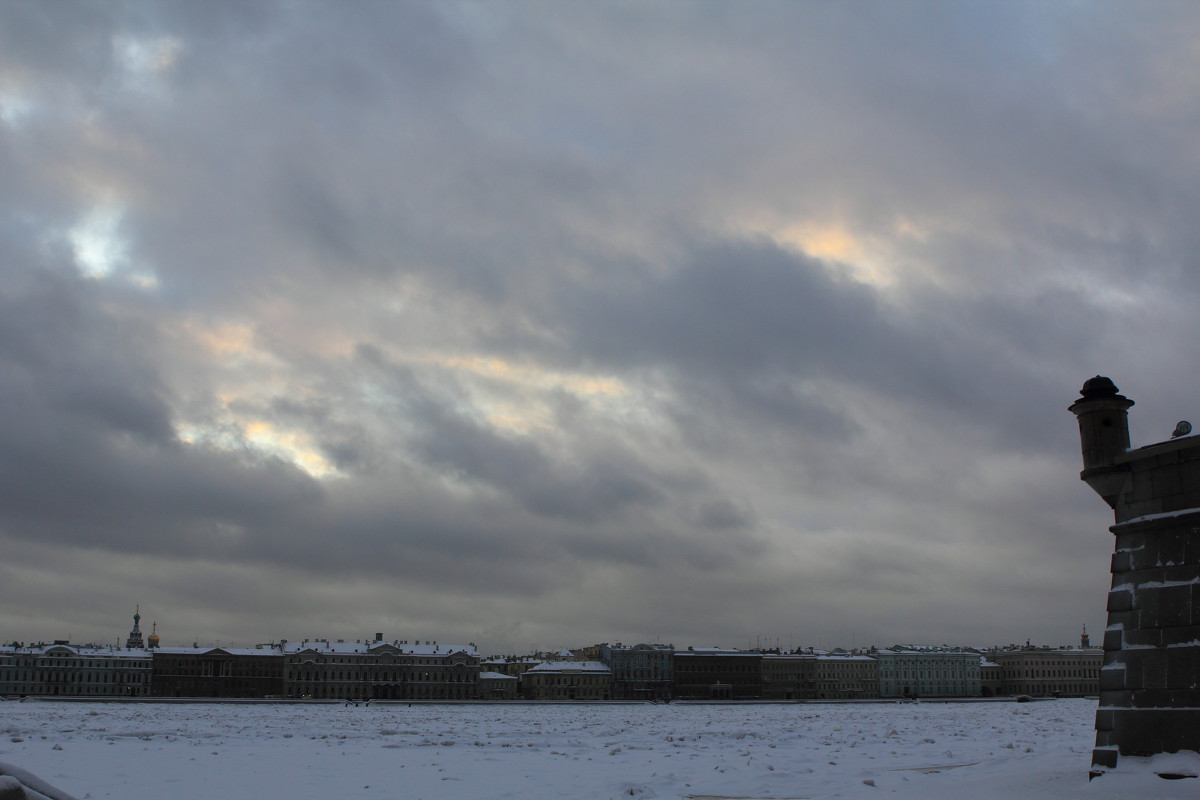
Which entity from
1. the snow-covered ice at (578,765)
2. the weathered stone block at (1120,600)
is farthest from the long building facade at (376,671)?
the weathered stone block at (1120,600)

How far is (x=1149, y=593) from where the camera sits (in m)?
13.9

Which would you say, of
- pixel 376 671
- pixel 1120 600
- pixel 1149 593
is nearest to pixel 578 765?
pixel 1120 600

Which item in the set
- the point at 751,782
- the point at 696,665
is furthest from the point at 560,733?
the point at 696,665

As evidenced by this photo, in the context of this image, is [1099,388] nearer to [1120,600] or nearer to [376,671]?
[1120,600]

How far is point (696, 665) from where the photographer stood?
167625mm

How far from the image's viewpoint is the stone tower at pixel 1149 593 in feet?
43.4

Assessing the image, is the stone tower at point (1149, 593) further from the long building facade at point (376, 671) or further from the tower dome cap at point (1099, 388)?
the long building facade at point (376, 671)

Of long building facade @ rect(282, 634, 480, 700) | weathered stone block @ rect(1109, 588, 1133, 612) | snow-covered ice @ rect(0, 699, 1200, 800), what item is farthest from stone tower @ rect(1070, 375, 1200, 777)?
long building facade @ rect(282, 634, 480, 700)

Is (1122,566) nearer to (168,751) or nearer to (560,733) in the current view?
(168,751)

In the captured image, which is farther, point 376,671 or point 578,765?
point 376,671

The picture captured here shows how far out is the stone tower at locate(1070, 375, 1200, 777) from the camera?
13227mm

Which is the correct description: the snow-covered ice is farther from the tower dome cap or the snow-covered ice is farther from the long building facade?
the long building facade

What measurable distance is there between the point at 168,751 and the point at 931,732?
2923 centimetres

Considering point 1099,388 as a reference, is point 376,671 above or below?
below
